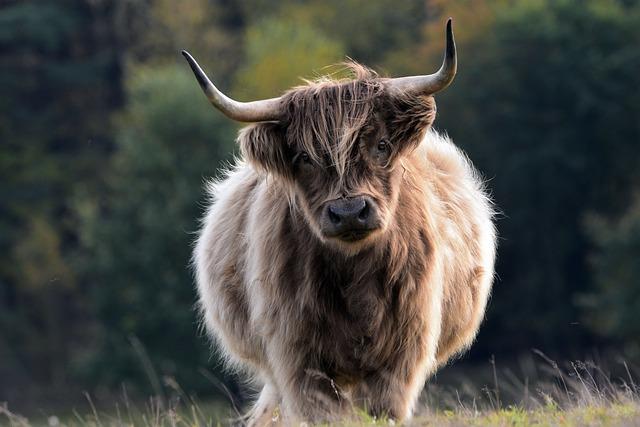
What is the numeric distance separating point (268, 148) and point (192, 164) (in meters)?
31.6

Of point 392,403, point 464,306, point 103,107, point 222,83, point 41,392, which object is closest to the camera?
point 392,403

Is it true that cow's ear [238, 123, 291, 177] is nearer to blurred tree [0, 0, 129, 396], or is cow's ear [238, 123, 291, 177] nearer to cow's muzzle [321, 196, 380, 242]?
cow's muzzle [321, 196, 380, 242]

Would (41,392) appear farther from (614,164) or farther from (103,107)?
(614,164)

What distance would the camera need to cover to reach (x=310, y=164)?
823cm

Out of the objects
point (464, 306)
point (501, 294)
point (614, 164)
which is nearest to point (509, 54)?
point (614, 164)

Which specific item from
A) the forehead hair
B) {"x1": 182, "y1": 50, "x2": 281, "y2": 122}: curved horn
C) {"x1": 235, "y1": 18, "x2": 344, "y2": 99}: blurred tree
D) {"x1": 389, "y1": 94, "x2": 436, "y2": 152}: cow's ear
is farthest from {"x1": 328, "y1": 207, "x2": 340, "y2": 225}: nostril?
{"x1": 235, "y1": 18, "x2": 344, "y2": 99}: blurred tree

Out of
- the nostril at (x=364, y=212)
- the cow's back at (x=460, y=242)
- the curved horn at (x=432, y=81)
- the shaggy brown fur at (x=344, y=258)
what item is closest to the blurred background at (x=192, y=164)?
the cow's back at (x=460, y=242)

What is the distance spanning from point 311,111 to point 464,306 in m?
1.93

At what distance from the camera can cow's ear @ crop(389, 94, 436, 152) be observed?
8250 millimetres

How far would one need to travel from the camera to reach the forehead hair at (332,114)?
805 centimetres

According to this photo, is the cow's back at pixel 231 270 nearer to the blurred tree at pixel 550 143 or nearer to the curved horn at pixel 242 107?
the curved horn at pixel 242 107

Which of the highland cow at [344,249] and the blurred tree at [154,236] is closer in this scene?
the highland cow at [344,249]

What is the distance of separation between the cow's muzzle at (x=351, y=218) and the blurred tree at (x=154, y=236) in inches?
1172

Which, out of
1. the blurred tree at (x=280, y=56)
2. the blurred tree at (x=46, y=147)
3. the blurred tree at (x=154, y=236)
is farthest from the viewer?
the blurred tree at (x=46, y=147)
